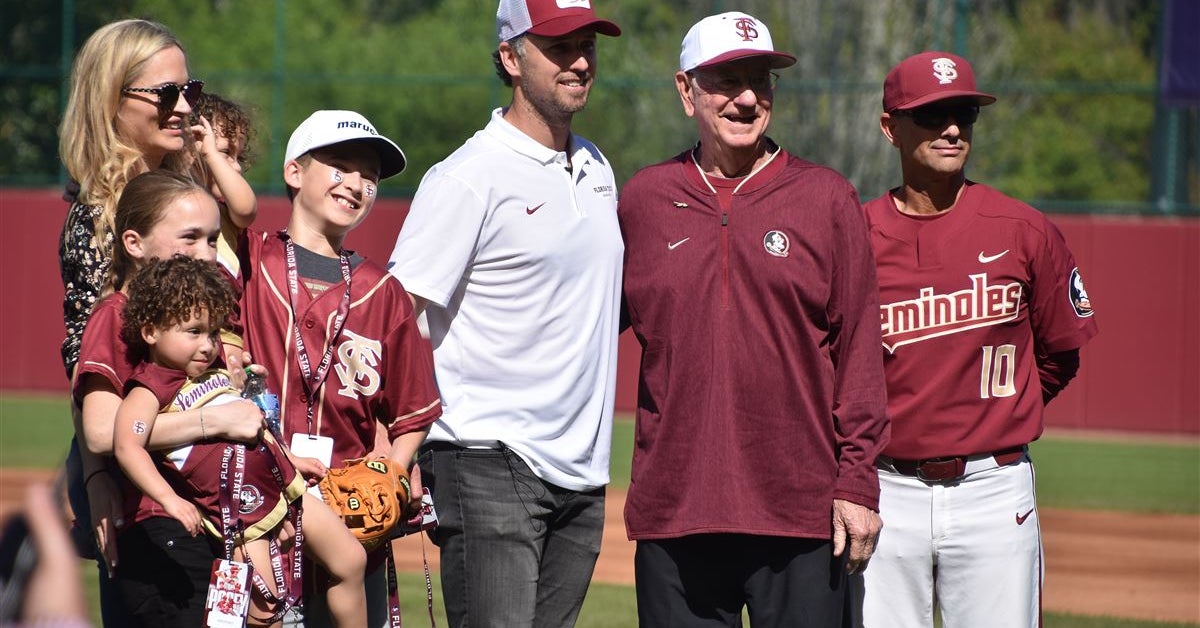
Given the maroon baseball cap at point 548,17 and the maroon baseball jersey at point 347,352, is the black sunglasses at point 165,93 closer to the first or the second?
the maroon baseball jersey at point 347,352

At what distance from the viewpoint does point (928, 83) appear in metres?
4.52

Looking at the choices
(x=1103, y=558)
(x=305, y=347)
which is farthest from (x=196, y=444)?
(x=1103, y=558)

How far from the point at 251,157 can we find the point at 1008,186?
20302 millimetres

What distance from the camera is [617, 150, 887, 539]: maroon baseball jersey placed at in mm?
3822

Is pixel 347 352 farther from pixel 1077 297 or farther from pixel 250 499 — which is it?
pixel 1077 297

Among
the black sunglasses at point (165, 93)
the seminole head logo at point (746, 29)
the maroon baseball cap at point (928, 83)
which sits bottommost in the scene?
the maroon baseball cap at point (928, 83)

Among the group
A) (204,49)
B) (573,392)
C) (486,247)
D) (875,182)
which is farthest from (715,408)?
(204,49)

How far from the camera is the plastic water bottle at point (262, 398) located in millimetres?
3693

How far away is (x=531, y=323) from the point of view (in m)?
4.05

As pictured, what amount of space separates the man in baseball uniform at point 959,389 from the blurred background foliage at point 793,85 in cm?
1166

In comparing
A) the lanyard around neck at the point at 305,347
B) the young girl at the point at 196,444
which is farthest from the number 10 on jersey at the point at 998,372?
the young girl at the point at 196,444

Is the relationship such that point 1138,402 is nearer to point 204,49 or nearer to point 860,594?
point 860,594

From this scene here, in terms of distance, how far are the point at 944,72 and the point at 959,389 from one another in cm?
97

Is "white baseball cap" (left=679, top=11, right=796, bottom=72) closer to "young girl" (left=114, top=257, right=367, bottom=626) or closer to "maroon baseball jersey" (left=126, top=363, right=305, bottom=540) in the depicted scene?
"young girl" (left=114, top=257, right=367, bottom=626)
